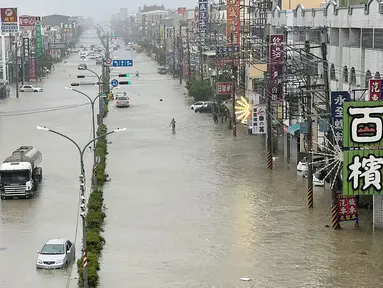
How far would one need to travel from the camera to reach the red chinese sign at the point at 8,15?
74.1 metres

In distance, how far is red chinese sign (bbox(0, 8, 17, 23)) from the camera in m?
74.1

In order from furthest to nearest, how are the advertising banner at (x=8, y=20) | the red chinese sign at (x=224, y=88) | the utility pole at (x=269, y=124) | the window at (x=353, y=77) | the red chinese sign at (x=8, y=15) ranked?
Result: 1. the advertising banner at (x=8, y=20)
2. the red chinese sign at (x=8, y=15)
3. the red chinese sign at (x=224, y=88)
4. the utility pole at (x=269, y=124)
5. the window at (x=353, y=77)

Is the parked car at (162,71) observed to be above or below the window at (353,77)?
below

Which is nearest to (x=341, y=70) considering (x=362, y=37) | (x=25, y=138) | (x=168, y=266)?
(x=362, y=37)

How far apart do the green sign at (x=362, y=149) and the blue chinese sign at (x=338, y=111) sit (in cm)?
235

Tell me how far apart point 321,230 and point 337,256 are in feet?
8.08

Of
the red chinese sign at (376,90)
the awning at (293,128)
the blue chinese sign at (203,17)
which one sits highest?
the blue chinese sign at (203,17)

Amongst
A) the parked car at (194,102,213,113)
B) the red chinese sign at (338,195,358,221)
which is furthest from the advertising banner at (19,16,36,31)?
the red chinese sign at (338,195,358,221)

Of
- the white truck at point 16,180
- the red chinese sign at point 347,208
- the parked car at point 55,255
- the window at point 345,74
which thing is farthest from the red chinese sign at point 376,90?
the white truck at point 16,180

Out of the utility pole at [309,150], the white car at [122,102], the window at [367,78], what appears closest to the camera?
the utility pole at [309,150]

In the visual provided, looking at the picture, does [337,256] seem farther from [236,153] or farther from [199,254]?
[236,153]

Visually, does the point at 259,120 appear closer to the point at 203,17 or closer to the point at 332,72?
the point at 332,72

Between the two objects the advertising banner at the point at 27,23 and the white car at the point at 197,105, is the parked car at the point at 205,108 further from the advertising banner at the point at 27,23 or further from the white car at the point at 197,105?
the advertising banner at the point at 27,23

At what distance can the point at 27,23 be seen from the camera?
90312mm
